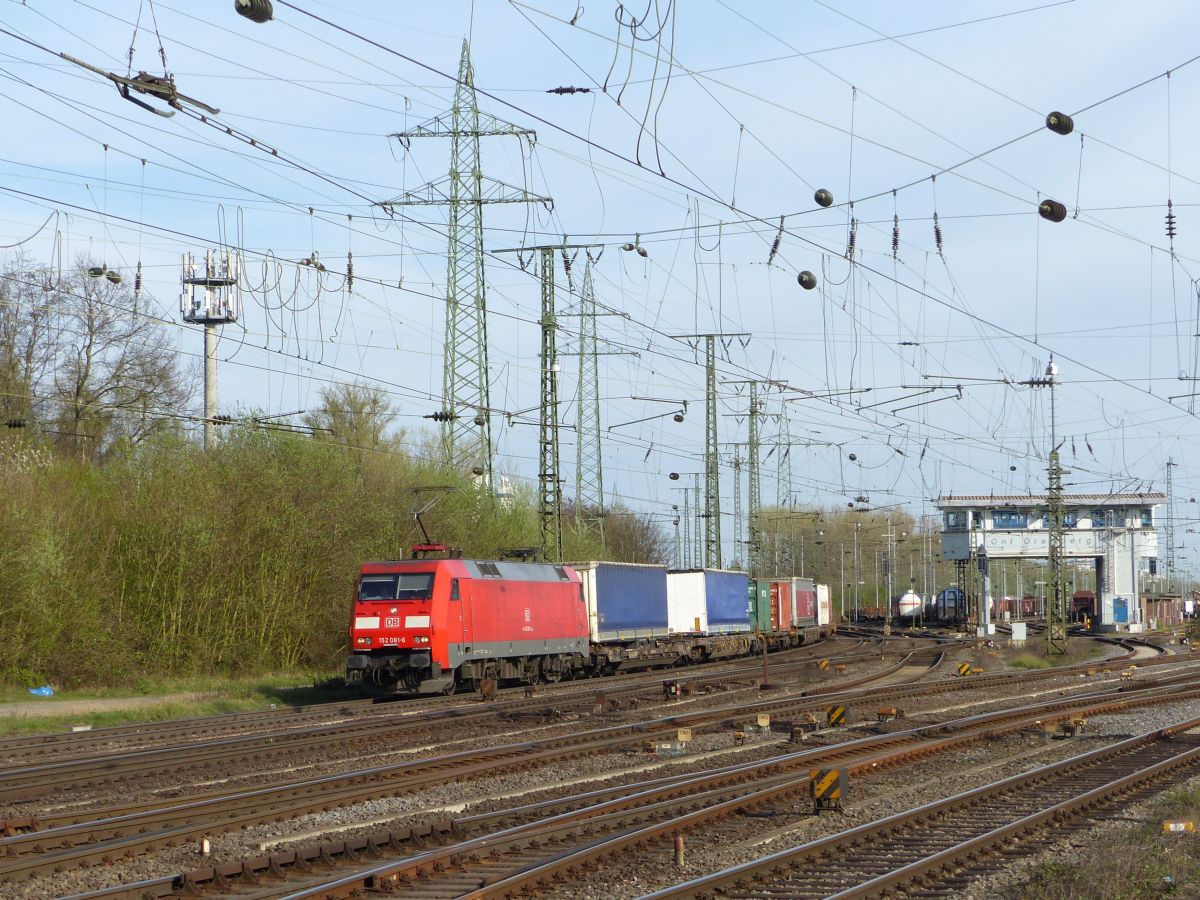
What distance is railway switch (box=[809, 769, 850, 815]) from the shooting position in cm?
1414

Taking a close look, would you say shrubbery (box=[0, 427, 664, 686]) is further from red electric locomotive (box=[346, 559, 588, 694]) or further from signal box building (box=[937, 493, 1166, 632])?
signal box building (box=[937, 493, 1166, 632])

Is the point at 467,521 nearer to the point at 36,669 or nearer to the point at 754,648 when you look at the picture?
the point at 754,648

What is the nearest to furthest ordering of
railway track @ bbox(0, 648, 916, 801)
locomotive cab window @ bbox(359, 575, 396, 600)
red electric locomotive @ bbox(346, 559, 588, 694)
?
railway track @ bbox(0, 648, 916, 801)
red electric locomotive @ bbox(346, 559, 588, 694)
locomotive cab window @ bbox(359, 575, 396, 600)

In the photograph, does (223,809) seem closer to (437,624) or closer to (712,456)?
(437,624)

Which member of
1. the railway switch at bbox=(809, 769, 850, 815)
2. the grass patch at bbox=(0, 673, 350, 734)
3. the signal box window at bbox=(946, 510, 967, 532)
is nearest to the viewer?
the railway switch at bbox=(809, 769, 850, 815)

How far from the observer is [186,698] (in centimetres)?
3030

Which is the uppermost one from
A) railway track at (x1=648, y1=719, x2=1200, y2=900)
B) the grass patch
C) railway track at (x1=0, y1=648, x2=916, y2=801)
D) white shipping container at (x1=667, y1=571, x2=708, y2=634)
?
white shipping container at (x1=667, y1=571, x2=708, y2=634)

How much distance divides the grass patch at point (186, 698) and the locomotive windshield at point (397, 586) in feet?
11.0

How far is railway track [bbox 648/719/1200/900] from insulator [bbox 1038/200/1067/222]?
26.3 ft

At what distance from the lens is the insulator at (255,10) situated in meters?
13.2

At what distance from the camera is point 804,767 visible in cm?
1786

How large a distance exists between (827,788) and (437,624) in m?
16.2

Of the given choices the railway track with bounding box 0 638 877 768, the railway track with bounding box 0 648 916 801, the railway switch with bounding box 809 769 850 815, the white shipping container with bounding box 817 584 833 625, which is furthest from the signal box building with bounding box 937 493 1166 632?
the railway switch with bounding box 809 769 850 815

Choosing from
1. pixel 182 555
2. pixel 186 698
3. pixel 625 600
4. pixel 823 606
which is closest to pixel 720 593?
pixel 625 600
